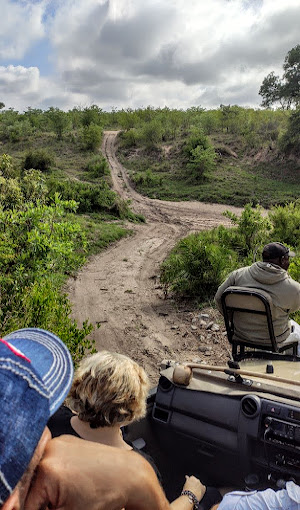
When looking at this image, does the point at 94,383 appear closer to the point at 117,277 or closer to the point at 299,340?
the point at 299,340

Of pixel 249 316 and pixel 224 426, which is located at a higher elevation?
pixel 249 316

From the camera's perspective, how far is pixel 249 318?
304cm

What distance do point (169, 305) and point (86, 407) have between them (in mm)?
5235

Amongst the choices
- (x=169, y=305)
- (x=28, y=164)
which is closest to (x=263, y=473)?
(x=169, y=305)

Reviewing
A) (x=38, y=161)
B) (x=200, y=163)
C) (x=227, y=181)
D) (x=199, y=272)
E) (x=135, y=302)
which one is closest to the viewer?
(x=199, y=272)

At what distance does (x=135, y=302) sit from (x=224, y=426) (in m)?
5.09

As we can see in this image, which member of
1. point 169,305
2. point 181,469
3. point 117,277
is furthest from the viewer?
point 117,277

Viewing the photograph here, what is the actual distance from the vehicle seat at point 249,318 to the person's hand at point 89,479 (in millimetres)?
1694

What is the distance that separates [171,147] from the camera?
29.9 meters

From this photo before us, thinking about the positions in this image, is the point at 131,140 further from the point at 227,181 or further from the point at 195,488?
the point at 195,488

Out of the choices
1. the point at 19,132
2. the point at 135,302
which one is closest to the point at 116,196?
the point at 135,302

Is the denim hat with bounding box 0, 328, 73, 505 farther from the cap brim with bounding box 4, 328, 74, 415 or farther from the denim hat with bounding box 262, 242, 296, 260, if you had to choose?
the denim hat with bounding box 262, 242, 296, 260

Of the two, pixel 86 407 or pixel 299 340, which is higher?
pixel 86 407

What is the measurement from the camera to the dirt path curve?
17.6ft
